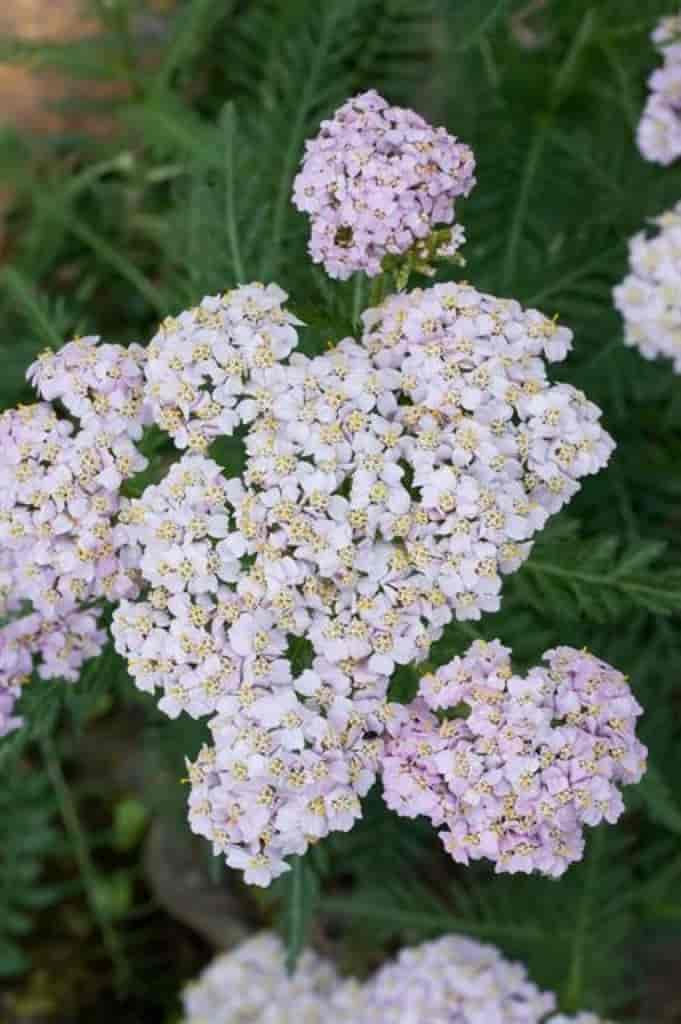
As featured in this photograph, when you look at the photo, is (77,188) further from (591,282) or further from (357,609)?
(357,609)

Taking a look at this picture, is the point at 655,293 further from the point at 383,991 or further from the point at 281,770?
the point at 383,991

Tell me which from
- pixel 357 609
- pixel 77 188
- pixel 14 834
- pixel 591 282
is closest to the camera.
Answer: pixel 357 609

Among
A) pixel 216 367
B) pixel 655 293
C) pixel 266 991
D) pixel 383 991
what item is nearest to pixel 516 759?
pixel 216 367

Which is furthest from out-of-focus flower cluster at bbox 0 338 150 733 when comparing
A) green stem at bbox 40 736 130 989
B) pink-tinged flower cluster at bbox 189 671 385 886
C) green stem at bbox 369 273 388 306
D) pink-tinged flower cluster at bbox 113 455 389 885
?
green stem at bbox 40 736 130 989

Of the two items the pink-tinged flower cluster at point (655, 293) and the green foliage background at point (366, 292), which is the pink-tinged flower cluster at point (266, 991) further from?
the pink-tinged flower cluster at point (655, 293)

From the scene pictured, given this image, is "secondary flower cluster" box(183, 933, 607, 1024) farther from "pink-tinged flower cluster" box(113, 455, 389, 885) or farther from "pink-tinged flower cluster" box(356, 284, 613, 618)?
"pink-tinged flower cluster" box(356, 284, 613, 618)

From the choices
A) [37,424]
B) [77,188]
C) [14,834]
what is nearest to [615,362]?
[37,424]

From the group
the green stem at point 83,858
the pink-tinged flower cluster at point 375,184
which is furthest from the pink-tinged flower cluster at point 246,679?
the green stem at point 83,858
